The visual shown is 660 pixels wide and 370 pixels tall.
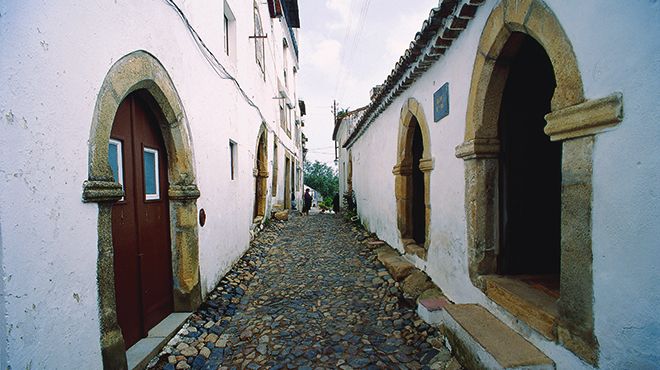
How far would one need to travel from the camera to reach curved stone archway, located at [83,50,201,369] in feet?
6.74

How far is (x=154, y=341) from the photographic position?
A: 276cm

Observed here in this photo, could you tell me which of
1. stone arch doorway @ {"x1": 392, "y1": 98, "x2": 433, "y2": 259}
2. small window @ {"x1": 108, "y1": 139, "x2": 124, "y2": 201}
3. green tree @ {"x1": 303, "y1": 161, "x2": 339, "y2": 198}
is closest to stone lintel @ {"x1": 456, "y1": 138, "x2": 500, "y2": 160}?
stone arch doorway @ {"x1": 392, "y1": 98, "x2": 433, "y2": 259}

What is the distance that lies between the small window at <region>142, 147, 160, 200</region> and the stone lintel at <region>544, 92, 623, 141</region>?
3.19 metres

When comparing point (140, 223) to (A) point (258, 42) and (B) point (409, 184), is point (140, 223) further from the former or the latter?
(A) point (258, 42)

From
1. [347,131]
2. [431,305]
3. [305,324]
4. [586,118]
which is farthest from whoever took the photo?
[347,131]

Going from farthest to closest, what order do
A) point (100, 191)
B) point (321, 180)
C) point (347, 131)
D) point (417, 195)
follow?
point (321, 180), point (347, 131), point (417, 195), point (100, 191)

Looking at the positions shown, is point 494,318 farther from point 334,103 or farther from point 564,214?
point 334,103

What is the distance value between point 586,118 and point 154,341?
3495 millimetres

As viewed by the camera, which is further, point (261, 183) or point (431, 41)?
point (261, 183)

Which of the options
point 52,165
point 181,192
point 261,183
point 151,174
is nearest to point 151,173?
point 151,174

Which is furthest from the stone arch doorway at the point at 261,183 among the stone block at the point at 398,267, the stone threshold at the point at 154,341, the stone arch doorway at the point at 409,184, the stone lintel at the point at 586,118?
the stone lintel at the point at 586,118

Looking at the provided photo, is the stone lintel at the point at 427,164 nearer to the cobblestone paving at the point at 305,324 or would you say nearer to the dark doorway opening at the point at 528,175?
the dark doorway opening at the point at 528,175

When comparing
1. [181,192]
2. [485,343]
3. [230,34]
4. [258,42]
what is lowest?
[485,343]

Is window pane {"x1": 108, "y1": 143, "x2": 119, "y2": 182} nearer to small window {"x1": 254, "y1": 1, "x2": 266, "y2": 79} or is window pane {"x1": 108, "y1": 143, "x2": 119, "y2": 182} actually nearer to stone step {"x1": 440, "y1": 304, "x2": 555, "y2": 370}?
stone step {"x1": 440, "y1": 304, "x2": 555, "y2": 370}
